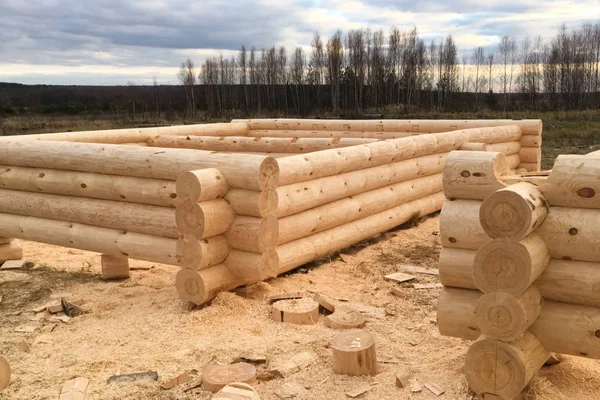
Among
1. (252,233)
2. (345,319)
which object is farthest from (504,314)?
(252,233)

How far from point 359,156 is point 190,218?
334cm

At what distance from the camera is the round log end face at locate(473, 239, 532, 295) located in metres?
3.75

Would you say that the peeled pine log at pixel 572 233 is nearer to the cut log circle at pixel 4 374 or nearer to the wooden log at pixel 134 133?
the cut log circle at pixel 4 374

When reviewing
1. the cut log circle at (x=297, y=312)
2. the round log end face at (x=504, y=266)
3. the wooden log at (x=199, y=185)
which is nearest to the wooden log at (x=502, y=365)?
the round log end face at (x=504, y=266)

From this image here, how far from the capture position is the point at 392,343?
5.17m

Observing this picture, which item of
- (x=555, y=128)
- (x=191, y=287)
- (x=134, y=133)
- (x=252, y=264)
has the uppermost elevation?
(x=134, y=133)

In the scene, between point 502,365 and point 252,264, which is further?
point 252,264

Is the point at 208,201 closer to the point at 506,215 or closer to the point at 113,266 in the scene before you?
the point at 113,266

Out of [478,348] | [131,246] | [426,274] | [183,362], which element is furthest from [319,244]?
[478,348]

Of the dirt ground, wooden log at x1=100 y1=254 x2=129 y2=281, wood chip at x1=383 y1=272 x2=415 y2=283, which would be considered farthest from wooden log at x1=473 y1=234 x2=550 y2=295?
wooden log at x1=100 y1=254 x2=129 y2=281

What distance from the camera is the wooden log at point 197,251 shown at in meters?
5.91

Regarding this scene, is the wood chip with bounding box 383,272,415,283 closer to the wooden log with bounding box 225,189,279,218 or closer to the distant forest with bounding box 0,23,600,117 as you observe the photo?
the wooden log with bounding box 225,189,279,218

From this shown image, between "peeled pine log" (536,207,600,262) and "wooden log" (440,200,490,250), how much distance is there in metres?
0.43

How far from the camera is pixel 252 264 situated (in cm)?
614
